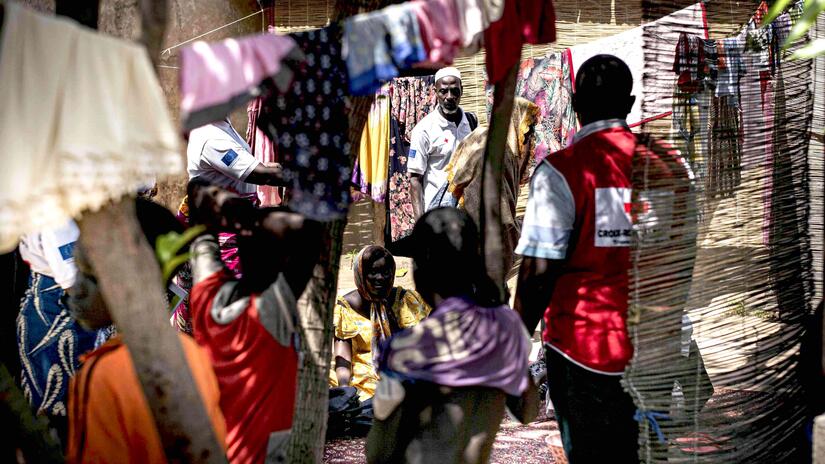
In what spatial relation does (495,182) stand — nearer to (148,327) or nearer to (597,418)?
(597,418)

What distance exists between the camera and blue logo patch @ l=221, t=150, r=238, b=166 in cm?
517

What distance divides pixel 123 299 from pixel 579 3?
691 centimetres

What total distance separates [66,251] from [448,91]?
3996 mm

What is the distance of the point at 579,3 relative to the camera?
27.6 ft

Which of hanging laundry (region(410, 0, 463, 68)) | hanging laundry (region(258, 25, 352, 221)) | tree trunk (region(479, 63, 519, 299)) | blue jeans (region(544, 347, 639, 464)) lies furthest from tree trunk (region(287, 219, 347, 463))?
blue jeans (region(544, 347, 639, 464))

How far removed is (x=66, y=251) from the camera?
13.0 ft

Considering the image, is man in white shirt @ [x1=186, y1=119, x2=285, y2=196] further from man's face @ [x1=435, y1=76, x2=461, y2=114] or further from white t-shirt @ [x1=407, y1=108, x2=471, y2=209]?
man's face @ [x1=435, y1=76, x2=461, y2=114]

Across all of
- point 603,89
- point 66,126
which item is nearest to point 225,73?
point 66,126

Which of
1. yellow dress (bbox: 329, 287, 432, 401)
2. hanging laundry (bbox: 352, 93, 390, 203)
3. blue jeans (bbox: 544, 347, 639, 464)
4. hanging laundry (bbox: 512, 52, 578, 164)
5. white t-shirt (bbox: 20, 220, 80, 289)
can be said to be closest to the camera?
blue jeans (bbox: 544, 347, 639, 464)

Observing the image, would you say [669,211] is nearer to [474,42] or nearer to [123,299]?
[474,42]

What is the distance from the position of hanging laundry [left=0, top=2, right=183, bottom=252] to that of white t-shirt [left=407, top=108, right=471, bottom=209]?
16.5ft

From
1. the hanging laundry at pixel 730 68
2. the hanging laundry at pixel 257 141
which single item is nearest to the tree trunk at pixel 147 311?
the hanging laundry at pixel 730 68

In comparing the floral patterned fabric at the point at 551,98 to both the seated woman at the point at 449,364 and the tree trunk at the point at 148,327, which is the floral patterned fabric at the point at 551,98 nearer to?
the seated woman at the point at 449,364

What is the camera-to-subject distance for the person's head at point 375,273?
20.5ft
